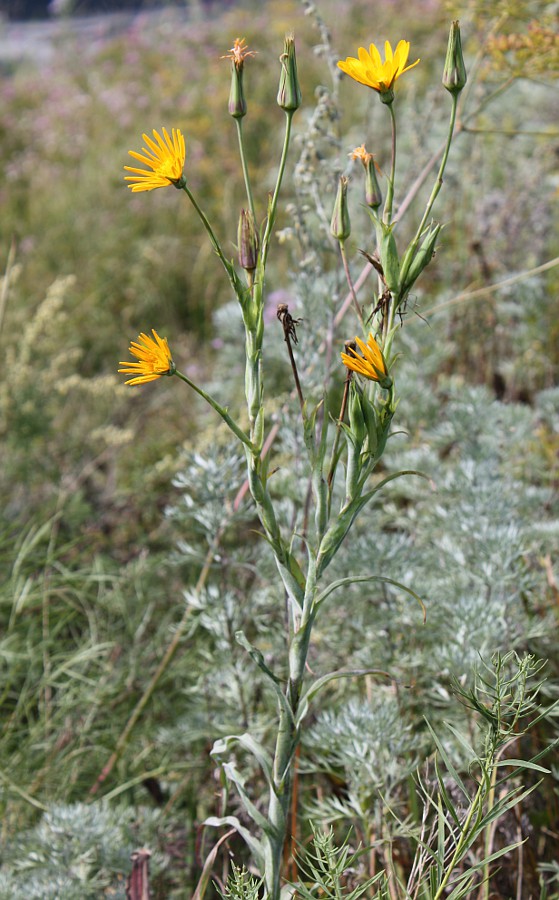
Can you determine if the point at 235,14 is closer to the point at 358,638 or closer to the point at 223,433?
the point at 223,433

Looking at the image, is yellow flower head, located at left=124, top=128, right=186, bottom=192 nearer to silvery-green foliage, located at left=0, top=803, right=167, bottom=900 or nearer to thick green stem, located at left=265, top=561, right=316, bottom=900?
thick green stem, located at left=265, top=561, right=316, bottom=900

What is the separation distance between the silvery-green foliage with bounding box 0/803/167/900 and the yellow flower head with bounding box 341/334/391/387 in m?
0.89

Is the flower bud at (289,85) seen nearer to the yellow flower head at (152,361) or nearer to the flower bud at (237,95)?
the flower bud at (237,95)

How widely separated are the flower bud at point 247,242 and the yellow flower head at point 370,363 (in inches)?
5.6

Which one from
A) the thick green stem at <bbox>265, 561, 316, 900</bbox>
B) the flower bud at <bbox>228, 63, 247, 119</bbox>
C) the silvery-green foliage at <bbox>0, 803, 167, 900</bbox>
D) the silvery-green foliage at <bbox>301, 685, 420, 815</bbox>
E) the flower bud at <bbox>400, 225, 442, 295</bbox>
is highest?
the flower bud at <bbox>228, 63, 247, 119</bbox>

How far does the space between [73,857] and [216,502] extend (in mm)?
592

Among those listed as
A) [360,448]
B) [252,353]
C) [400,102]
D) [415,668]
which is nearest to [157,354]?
[252,353]

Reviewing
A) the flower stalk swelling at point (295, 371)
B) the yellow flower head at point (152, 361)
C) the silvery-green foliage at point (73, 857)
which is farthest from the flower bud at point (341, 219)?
the silvery-green foliage at point (73, 857)

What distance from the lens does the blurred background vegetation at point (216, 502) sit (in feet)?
4.73

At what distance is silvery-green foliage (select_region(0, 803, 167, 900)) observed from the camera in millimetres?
1242

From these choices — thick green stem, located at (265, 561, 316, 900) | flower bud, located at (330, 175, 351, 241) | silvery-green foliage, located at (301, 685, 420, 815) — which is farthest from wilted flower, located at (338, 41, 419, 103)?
silvery-green foliage, located at (301, 685, 420, 815)

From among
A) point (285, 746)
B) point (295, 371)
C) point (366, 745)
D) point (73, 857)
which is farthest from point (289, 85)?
point (73, 857)

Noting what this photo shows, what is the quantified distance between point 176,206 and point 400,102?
60.8 inches

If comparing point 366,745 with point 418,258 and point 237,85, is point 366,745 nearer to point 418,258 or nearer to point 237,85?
point 418,258
